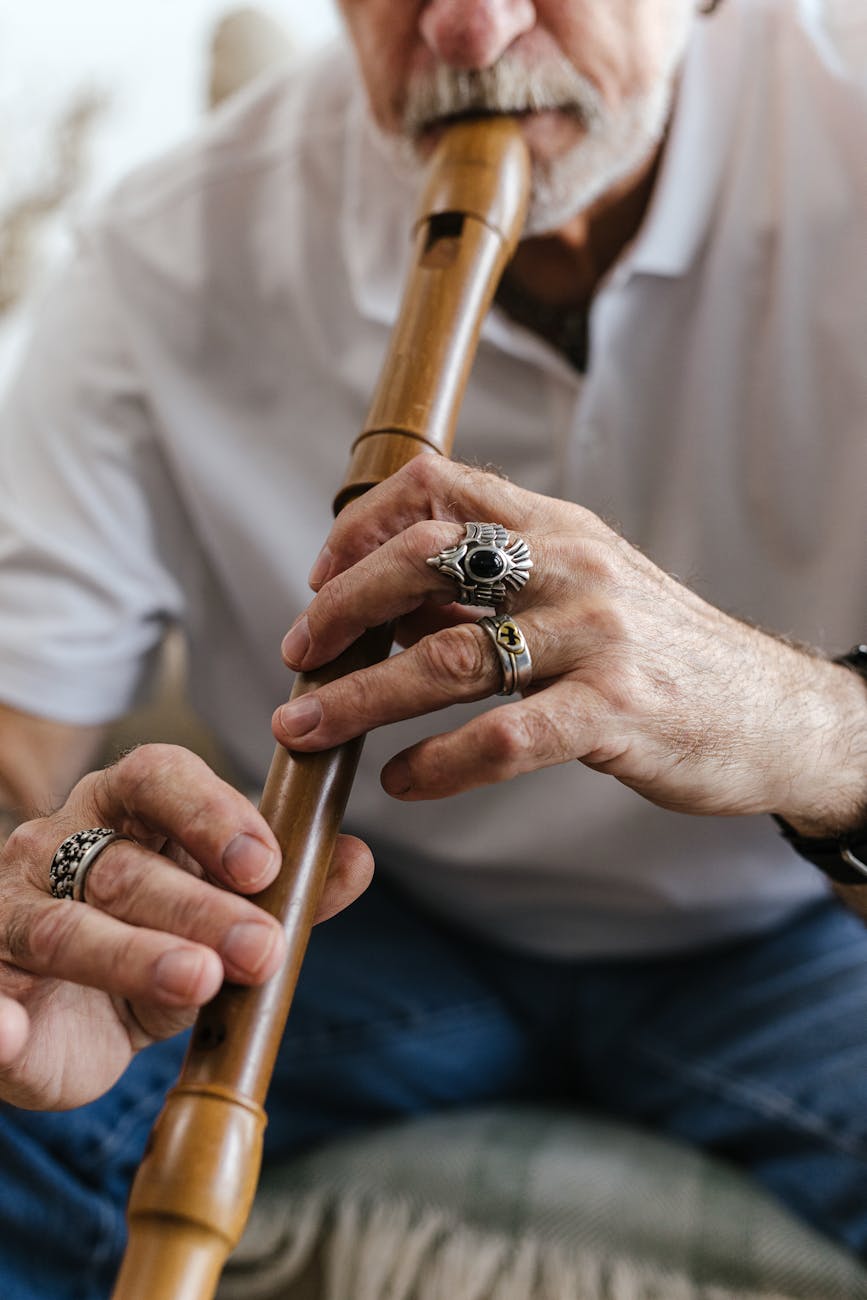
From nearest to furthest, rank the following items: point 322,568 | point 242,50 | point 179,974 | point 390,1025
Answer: point 179,974
point 322,568
point 390,1025
point 242,50

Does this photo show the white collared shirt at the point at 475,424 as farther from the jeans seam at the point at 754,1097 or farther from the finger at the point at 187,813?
the finger at the point at 187,813

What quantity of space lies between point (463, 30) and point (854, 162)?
1.12 ft

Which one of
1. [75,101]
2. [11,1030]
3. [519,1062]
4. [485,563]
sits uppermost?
[75,101]

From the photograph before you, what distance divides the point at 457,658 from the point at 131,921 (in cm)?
18

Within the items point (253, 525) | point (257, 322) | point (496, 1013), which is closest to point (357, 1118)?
point (496, 1013)

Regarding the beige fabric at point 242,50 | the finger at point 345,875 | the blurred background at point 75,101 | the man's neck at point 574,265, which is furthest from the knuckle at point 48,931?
the blurred background at point 75,101

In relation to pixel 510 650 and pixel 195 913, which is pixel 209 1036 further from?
pixel 510 650

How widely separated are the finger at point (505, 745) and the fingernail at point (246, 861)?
66 millimetres

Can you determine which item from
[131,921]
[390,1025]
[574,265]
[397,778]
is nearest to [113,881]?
[131,921]

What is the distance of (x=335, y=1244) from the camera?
76 cm

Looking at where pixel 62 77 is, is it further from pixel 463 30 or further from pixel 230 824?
pixel 230 824

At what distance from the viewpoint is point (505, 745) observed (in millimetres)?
483

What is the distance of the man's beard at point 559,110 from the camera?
28.5 inches

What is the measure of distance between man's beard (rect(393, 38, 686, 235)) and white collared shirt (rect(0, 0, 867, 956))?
0.26 ft
